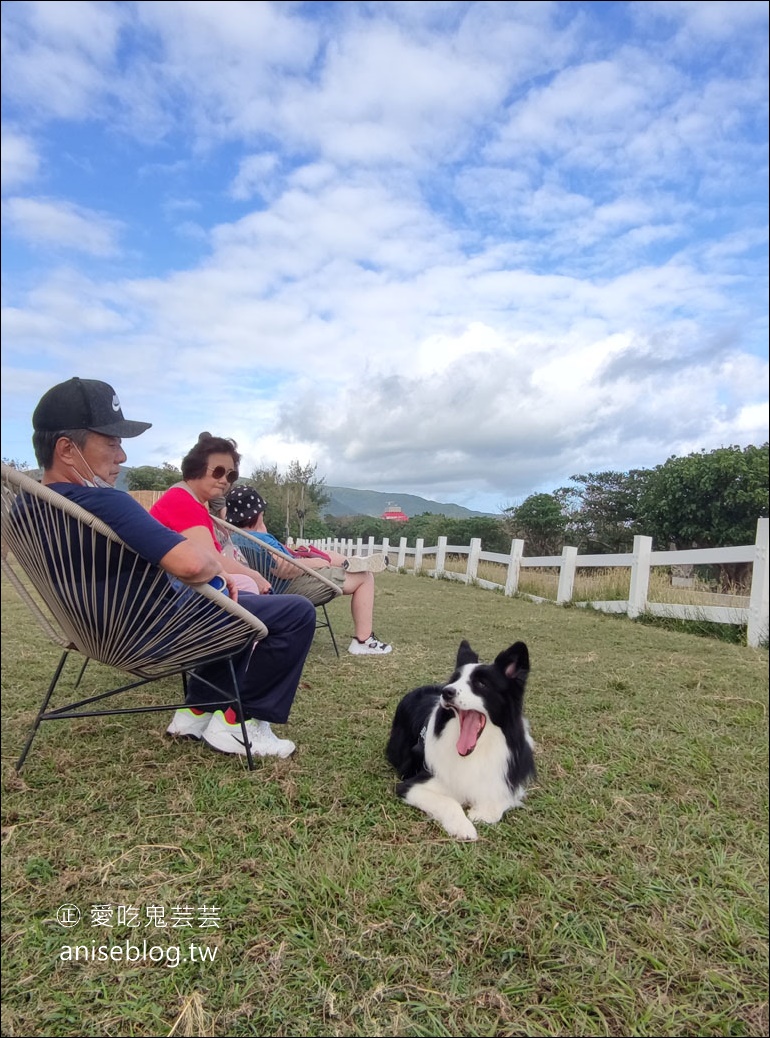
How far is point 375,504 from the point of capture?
1.95m

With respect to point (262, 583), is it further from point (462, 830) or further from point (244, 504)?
point (462, 830)

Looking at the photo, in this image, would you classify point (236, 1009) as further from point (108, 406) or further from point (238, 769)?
point (108, 406)

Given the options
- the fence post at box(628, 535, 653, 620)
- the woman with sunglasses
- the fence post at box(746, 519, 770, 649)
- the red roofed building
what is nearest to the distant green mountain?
the red roofed building

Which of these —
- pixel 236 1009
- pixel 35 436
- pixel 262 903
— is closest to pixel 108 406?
pixel 35 436

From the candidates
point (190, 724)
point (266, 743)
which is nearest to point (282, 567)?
point (266, 743)

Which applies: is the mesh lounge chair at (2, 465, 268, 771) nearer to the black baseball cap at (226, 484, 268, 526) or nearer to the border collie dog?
the black baseball cap at (226, 484, 268, 526)

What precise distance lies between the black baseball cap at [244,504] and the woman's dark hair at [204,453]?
0.94 ft

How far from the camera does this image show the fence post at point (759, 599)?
5.73m

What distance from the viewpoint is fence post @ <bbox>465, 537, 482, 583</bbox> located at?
2264mm

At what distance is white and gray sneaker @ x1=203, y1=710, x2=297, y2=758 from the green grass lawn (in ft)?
0.27

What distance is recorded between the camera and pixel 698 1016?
1.49 metres

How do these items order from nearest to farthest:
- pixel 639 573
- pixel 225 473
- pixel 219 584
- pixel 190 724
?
pixel 225 473
pixel 219 584
pixel 190 724
pixel 639 573

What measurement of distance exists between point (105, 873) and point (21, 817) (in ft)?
2.36

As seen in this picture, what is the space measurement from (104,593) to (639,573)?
2.52 meters
